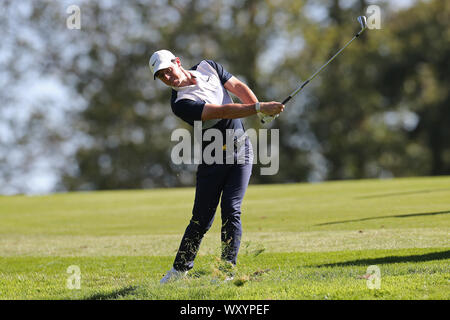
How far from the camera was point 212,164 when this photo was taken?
6.38 meters

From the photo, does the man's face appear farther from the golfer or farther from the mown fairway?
the mown fairway

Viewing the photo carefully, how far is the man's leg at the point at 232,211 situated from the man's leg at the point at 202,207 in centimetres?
Result: 10

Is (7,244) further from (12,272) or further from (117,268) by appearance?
(117,268)

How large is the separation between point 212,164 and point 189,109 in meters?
0.63

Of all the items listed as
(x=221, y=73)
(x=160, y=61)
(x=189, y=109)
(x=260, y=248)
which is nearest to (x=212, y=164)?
(x=189, y=109)

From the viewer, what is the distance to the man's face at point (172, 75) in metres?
6.23

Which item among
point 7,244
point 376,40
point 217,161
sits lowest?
point 7,244

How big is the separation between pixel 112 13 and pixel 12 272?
32.9m

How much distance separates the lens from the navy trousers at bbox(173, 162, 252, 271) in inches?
252

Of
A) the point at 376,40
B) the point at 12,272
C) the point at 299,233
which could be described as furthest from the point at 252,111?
the point at 376,40

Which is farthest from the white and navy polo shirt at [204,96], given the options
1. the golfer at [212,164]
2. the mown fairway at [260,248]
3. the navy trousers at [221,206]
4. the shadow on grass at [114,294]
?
the shadow on grass at [114,294]

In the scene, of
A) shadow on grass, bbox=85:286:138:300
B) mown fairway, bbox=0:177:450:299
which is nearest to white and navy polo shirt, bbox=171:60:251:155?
mown fairway, bbox=0:177:450:299
